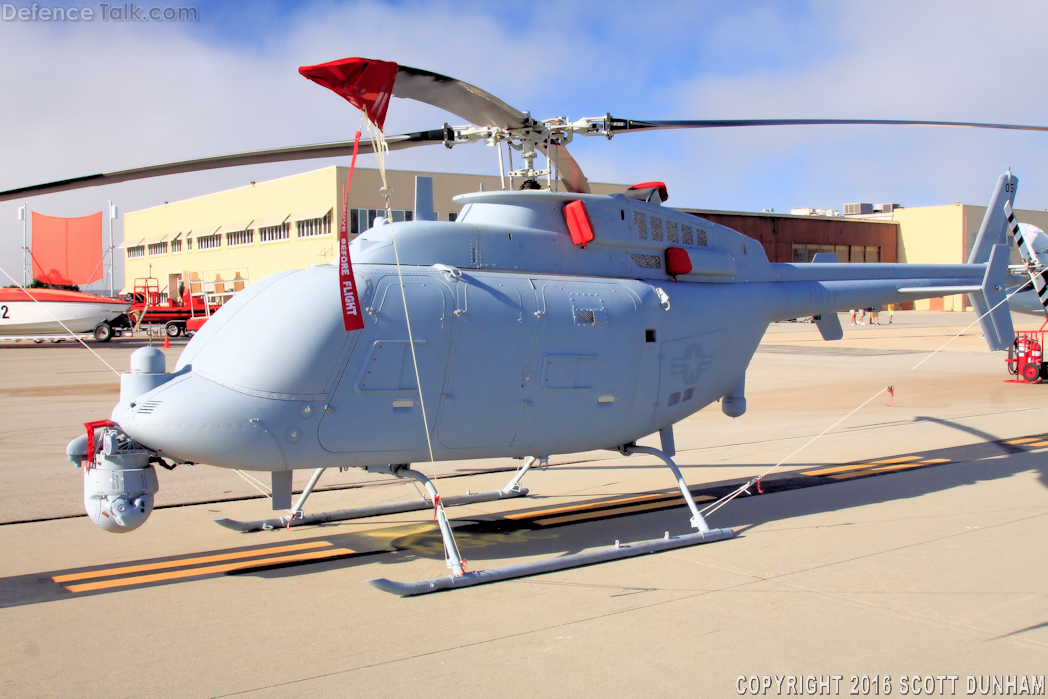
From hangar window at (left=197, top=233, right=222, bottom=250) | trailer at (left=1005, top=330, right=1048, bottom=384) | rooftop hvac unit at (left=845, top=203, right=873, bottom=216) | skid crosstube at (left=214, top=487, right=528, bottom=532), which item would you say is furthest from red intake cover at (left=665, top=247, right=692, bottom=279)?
rooftop hvac unit at (left=845, top=203, right=873, bottom=216)

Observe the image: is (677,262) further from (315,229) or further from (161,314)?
(315,229)

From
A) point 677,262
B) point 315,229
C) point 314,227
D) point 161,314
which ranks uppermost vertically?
point 314,227

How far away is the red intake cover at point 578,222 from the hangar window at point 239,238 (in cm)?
4451

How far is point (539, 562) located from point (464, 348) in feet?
5.87

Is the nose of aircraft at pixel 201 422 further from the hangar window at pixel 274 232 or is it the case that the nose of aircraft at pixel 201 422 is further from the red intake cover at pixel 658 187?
the hangar window at pixel 274 232

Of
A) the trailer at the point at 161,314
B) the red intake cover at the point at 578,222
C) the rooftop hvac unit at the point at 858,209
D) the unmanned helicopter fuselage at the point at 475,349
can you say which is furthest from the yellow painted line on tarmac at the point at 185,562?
the rooftop hvac unit at the point at 858,209

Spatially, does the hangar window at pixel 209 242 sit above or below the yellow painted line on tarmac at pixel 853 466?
above

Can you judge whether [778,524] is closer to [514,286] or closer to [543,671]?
[514,286]

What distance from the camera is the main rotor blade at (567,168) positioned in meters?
7.41

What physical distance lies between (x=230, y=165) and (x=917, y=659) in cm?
583

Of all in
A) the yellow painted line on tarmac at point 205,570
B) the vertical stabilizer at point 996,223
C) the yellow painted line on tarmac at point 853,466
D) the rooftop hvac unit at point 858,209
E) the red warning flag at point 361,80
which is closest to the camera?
the red warning flag at point 361,80

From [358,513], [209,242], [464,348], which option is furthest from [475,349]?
[209,242]

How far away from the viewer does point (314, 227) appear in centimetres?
4450

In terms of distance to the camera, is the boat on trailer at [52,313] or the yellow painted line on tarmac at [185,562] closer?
the yellow painted line on tarmac at [185,562]
